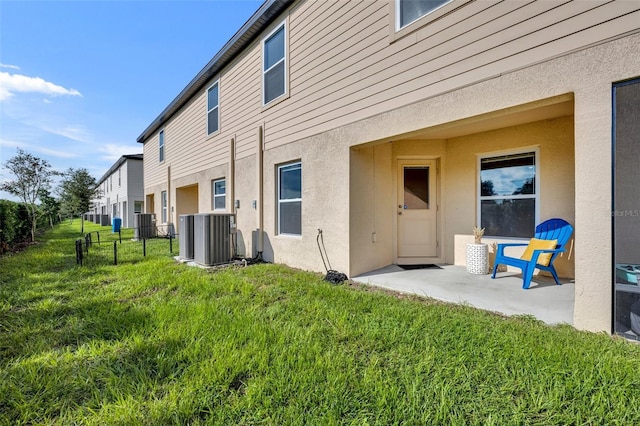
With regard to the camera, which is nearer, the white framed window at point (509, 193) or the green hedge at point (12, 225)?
the white framed window at point (509, 193)

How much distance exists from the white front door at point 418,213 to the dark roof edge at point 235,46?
454 cm

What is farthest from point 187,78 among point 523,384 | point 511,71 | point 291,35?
point 523,384

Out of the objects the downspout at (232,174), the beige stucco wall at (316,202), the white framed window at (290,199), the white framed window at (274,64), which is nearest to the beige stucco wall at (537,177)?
the beige stucco wall at (316,202)

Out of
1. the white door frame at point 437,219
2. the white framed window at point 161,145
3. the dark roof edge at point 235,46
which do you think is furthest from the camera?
the white framed window at point 161,145

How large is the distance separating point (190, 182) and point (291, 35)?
684 centimetres

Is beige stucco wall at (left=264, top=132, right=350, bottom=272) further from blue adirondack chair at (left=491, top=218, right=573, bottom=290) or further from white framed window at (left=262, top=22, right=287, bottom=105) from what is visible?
blue adirondack chair at (left=491, top=218, right=573, bottom=290)

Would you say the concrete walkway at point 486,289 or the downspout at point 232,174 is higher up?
the downspout at point 232,174

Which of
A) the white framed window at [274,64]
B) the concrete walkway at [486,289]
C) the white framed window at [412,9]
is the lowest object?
the concrete walkway at [486,289]

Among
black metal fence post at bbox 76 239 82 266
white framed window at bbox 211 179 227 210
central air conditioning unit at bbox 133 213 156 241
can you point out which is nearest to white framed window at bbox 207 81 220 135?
white framed window at bbox 211 179 227 210

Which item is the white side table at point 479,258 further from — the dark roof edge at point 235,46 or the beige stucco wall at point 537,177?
the dark roof edge at point 235,46

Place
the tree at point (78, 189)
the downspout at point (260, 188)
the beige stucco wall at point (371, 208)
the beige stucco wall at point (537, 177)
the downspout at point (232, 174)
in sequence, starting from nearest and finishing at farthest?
the beige stucco wall at point (537, 177) < the beige stucco wall at point (371, 208) < the downspout at point (260, 188) < the downspout at point (232, 174) < the tree at point (78, 189)

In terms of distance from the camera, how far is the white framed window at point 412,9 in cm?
375

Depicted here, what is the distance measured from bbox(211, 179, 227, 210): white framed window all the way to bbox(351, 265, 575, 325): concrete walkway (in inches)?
219

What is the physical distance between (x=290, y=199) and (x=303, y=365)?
4352 millimetres
